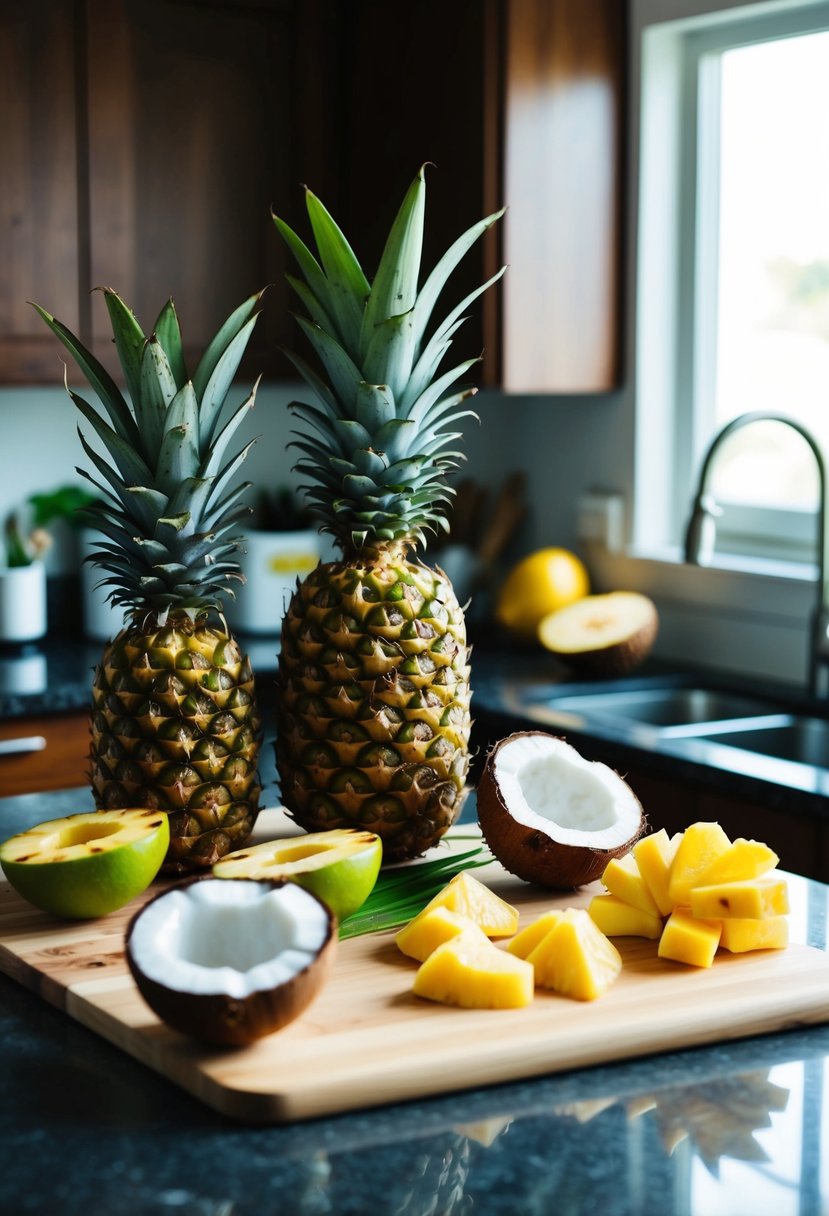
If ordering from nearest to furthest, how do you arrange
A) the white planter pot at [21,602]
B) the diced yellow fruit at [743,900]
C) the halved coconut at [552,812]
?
the diced yellow fruit at [743,900]
the halved coconut at [552,812]
the white planter pot at [21,602]

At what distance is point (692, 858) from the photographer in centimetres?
127

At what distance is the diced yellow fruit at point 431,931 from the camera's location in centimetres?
124

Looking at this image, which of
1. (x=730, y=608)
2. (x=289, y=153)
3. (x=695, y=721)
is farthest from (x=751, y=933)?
(x=289, y=153)

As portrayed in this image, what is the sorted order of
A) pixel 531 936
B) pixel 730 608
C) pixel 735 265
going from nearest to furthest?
pixel 531 936 < pixel 730 608 < pixel 735 265

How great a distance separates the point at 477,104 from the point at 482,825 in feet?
6.77

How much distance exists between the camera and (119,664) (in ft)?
4.90

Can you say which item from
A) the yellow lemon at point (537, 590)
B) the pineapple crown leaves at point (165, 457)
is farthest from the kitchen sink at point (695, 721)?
the pineapple crown leaves at point (165, 457)

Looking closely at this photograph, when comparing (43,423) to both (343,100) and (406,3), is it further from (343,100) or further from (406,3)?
(406,3)

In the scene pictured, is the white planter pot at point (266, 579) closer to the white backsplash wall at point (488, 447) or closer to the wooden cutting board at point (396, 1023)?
the white backsplash wall at point (488, 447)

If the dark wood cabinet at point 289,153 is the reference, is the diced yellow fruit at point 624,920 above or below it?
below

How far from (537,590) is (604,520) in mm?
294

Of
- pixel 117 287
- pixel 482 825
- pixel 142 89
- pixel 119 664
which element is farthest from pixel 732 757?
pixel 142 89

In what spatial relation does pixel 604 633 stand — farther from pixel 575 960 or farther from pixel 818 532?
pixel 575 960

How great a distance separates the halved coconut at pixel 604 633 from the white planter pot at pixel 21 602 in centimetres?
111
